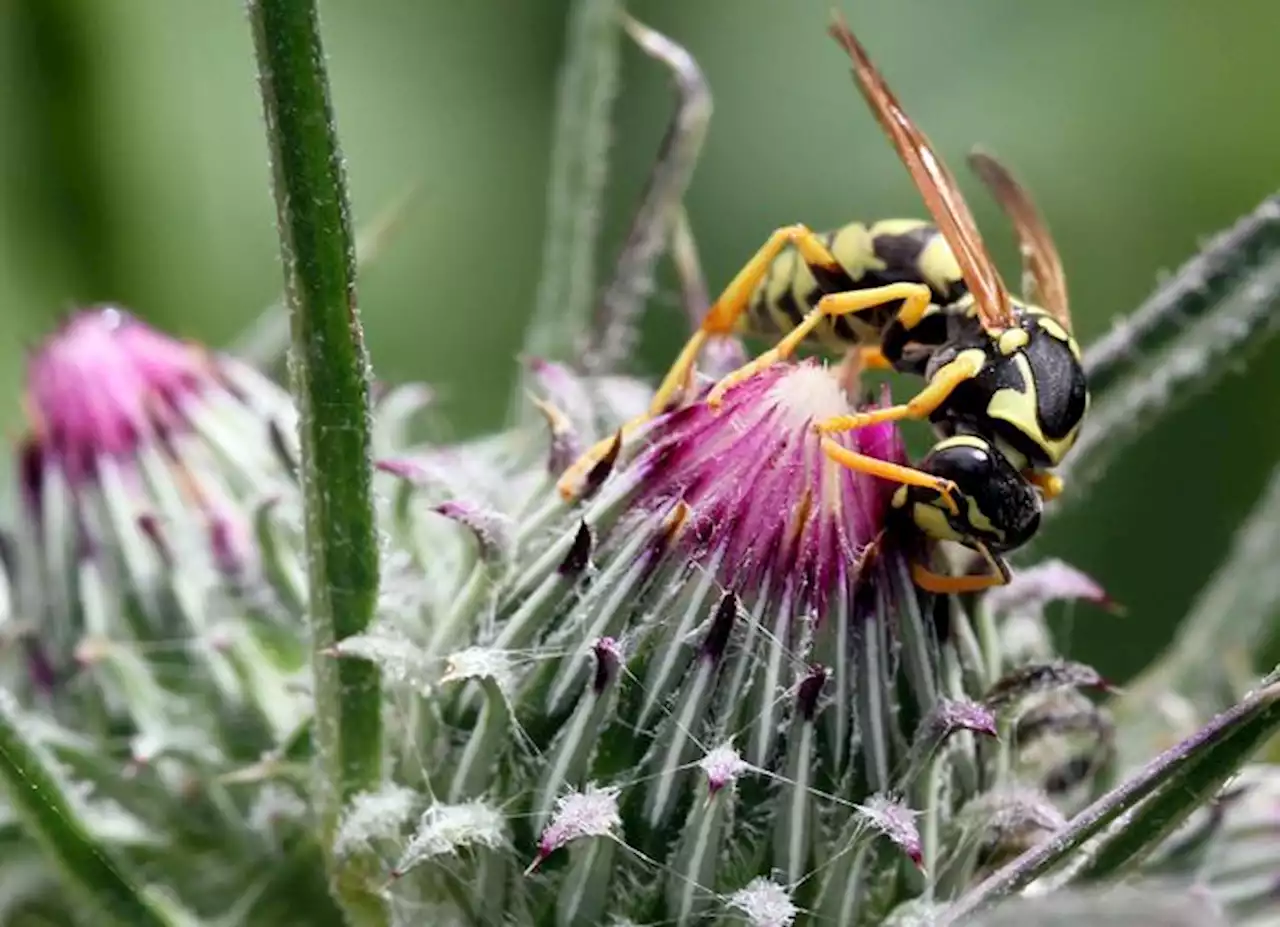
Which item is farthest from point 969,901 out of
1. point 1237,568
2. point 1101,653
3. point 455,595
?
point 1101,653

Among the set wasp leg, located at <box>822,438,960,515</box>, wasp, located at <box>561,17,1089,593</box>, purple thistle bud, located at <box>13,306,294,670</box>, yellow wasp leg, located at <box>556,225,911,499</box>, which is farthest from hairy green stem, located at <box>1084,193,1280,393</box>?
purple thistle bud, located at <box>13,306,294,670</box>

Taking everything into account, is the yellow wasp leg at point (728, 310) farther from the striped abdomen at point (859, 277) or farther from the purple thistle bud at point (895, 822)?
the purple thistle bud at point (895, 822)

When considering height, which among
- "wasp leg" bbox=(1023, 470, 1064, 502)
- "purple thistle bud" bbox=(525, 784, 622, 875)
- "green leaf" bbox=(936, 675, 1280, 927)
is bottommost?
"purple thistle bud" bbox=(525, 784, 622, 875)

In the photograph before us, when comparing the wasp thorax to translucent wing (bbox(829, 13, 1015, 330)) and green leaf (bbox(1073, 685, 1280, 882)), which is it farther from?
green leaf (bbox(1073, 685, 1280, 882))

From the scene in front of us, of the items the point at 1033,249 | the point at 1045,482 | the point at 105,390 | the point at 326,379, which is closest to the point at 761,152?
the point at 105,390

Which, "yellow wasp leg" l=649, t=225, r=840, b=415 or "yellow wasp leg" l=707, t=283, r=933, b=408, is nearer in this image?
"yellow wasp leg" l=707, t=283, r=933, b=408

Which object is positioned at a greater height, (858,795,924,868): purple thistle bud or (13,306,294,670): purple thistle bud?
(13,306,294,670): purple thistle bud

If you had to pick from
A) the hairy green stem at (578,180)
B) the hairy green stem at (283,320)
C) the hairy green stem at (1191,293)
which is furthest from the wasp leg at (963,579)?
the hairy green stem at (283,320)

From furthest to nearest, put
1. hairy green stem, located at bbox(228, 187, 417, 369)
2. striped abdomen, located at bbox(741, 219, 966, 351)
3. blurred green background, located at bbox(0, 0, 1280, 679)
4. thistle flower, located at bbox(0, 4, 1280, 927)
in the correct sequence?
1. blurred green background, located at bbox(0, 0, 1280, 679)
2. hairy green stem, located at bbox(228, 187, 417, 369)
3. striped abdomen, located at bbox(741, 219, 966, 351)
4. thistle flower, located at bbox(0, 4, 1280, 927)
